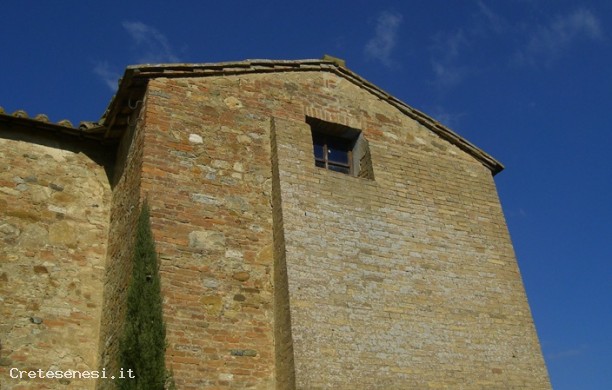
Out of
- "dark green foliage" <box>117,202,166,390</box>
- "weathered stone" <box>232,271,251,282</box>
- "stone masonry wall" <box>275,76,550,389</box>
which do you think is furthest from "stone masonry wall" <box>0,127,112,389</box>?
"stone masonry wall" <box>275,76,550,389</box>

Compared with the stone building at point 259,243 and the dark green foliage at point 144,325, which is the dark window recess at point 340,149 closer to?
the stone building at point 259,243

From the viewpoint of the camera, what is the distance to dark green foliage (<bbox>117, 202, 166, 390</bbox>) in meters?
6.47

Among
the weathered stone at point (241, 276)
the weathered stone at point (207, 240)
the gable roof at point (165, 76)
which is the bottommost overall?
the weathered stone at point (241, 276)

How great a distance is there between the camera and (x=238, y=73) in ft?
30.9

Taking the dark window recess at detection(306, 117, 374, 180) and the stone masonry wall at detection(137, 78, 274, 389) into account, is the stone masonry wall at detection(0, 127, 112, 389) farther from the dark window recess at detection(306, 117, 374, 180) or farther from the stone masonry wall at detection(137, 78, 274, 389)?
the dark window recess at detection(306, 117, 374, 180)

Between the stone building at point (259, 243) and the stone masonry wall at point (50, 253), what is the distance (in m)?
0.02

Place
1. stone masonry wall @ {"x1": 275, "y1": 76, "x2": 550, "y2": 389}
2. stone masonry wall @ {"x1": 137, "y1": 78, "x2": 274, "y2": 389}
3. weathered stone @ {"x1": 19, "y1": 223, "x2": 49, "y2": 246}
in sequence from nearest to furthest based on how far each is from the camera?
stone masonry wall @ {"x1": 137, "y1": 78, "x2": 274, "y2": 389} → stone masonry wall @ {"x1": 275, "y1": 76, "x2": 550, "y2": 389} → weathered stone @ {"x1": 19, "y1": 223, "x2": 49, "y2": 246}

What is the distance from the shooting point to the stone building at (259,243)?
7484mm

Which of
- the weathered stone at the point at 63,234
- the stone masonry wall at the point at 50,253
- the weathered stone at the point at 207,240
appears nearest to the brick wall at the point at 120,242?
the stone masonry wall at the point at 50,253

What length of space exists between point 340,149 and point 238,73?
1953 millimetres

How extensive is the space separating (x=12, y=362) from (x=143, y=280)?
2075mm

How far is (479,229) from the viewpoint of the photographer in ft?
31.9

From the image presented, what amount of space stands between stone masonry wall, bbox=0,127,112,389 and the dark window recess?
3.21 m

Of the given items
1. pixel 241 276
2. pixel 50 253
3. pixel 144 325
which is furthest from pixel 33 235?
pixel 241 276
